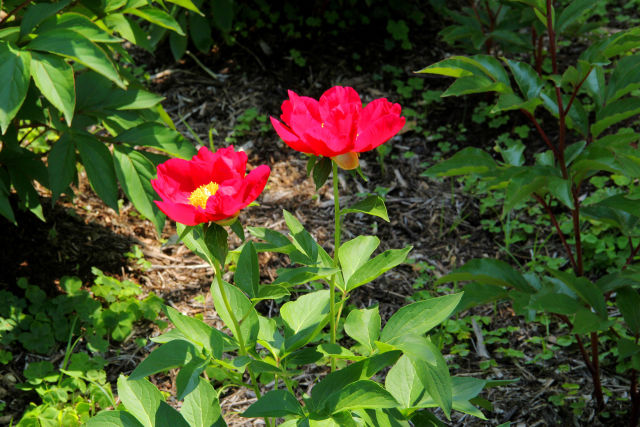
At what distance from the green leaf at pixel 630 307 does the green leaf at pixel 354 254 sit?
97 cm

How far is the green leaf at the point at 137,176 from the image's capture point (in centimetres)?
232

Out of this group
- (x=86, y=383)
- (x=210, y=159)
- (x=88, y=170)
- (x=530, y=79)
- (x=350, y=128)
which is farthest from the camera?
(x=86, y=383)

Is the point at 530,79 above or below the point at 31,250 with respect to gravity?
above

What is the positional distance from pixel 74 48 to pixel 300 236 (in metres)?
0.94

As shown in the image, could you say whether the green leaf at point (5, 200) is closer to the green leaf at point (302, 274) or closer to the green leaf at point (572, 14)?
the green leaf at point (302, 274)

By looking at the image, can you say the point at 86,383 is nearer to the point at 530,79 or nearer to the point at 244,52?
the point at 530,79

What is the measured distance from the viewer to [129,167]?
2328 millimetres

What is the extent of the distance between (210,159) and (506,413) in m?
1.60

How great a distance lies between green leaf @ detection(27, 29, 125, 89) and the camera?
1.85 metres

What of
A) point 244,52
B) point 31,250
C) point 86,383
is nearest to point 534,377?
point 86,383

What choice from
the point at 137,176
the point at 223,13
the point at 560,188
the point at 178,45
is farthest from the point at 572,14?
the point at 178,45

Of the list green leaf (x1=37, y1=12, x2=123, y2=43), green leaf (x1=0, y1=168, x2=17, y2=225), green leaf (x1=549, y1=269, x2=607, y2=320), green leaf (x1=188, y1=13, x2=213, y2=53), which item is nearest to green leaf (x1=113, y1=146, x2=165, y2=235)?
green leaf (x1=0, y1=168, x2=17, y2=225)

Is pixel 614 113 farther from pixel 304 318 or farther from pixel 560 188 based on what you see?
pixel 304 318

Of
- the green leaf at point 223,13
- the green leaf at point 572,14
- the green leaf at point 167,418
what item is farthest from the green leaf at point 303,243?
the green leaf at point 223,13
